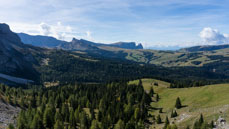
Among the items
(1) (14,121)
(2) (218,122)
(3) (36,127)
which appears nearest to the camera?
(2) (218,122)

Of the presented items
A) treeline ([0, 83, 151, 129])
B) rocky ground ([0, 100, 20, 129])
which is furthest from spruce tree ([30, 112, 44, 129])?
rocky ground ([0, 100, 20, 129])

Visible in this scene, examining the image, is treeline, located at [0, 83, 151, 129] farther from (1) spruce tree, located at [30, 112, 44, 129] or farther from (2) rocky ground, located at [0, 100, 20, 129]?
(2) rocky ground, located at [0, 100, 20, 129]

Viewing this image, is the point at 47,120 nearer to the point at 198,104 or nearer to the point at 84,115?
the point at 84,115

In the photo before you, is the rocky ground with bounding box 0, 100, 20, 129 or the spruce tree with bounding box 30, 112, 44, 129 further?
the rocky ground with bounding box 0, 100, 20, 129

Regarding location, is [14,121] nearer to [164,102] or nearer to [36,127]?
[36,127]

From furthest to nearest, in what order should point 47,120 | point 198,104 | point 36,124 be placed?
point 198,104 < point 47,120 < point 36,124

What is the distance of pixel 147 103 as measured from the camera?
378 feet

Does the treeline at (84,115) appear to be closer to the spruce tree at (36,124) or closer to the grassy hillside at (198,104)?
the spruce tree at (36,124)

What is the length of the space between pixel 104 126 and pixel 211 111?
5075 centimetres

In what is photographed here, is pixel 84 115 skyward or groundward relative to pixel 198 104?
groundward

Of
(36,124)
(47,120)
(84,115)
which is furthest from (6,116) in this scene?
(84,115)

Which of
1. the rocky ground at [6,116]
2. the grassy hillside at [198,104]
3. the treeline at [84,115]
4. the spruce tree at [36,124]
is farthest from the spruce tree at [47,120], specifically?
the grassy hillside at [198,104]

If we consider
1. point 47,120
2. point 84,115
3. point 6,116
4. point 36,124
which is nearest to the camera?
point 36,124

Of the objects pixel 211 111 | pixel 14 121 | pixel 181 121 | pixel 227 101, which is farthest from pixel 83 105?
pixel 227 101
